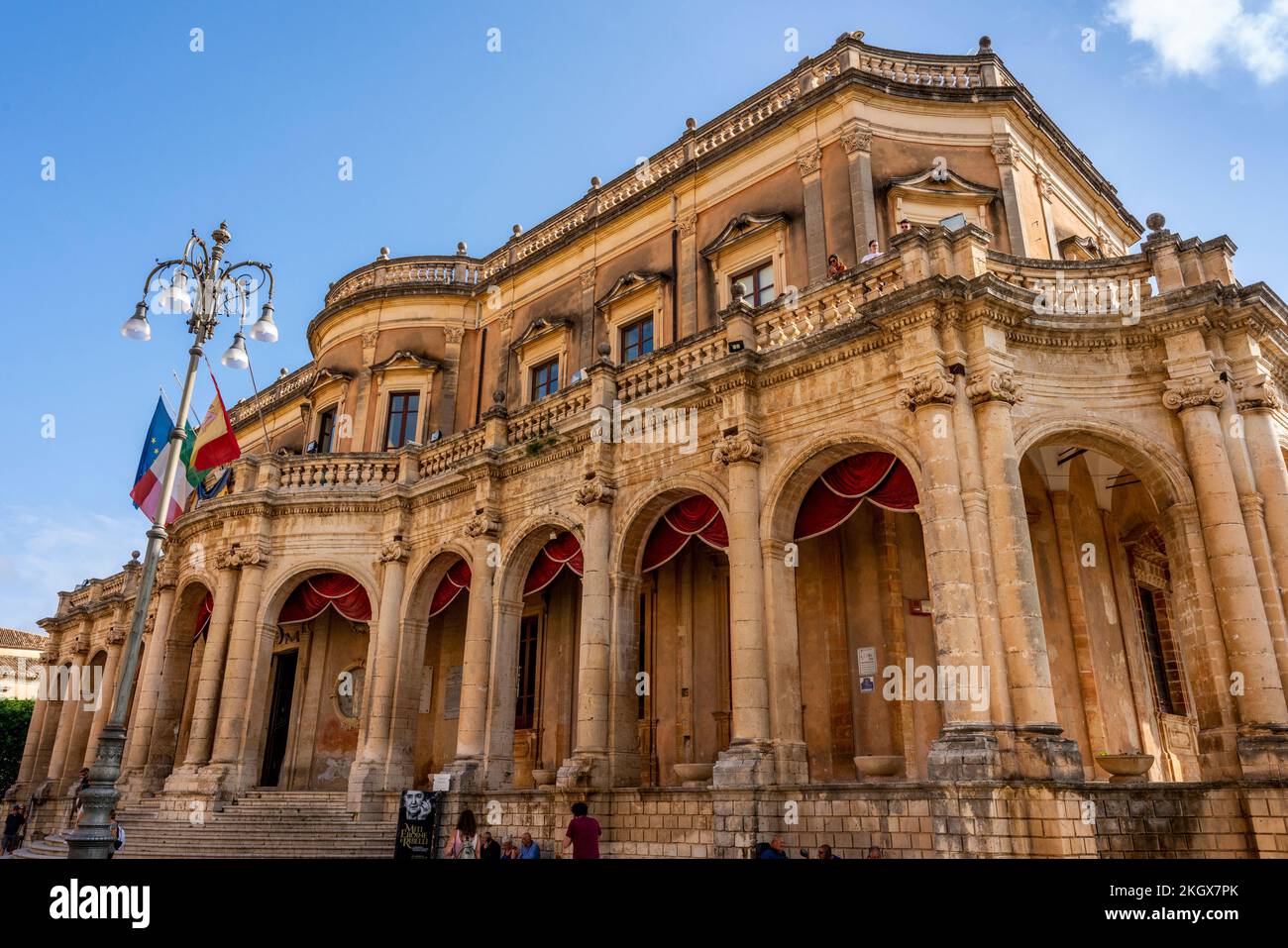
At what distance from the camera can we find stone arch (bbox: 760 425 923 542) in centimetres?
1217

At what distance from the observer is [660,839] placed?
39.8ft

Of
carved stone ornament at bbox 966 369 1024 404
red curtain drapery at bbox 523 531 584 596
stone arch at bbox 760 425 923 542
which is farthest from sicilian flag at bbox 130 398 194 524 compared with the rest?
carved stone ornament at bbox 966 369 1024 404

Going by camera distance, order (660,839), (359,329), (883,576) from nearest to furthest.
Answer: (660,839)
(883,576)
(359,329)

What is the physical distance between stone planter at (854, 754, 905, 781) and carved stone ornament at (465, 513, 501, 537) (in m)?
7.60

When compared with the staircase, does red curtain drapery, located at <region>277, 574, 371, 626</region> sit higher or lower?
higher

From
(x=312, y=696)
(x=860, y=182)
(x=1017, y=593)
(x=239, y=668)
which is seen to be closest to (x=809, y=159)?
(x=860, y=182)

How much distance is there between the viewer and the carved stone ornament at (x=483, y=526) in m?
16.4

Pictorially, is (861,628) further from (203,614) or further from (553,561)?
(203,614)

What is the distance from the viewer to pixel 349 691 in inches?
809

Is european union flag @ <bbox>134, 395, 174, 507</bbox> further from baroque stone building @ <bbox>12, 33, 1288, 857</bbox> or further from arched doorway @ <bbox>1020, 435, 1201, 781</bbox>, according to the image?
arched doorway @ <bbox>1020, 435, 1201, 781</bbox>

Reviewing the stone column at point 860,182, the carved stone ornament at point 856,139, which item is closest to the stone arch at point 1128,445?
the stone column at point 860,182
